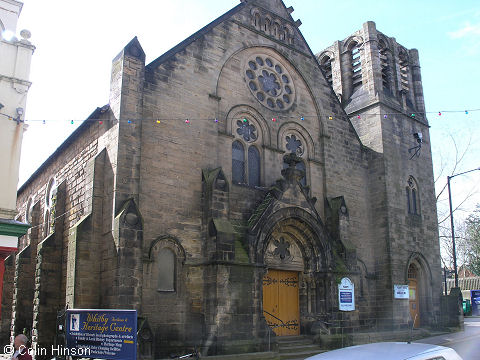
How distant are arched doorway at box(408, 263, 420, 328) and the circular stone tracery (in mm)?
10178

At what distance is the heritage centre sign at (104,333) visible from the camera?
977 cm

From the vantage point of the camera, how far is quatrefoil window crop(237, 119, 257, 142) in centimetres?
1858

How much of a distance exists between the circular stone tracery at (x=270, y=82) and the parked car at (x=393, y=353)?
1478 centimetres

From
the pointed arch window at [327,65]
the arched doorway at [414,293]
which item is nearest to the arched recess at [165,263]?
the arched doorway at [414,293]

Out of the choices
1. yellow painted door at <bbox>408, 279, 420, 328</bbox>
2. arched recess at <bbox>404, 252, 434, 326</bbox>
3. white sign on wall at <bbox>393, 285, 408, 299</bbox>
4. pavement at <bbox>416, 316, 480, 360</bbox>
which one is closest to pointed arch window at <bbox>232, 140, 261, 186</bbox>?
white sign on wall at <bbox>393, 285, 408, 299</bbox>

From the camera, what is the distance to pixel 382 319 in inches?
827

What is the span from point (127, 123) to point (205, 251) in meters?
4.71

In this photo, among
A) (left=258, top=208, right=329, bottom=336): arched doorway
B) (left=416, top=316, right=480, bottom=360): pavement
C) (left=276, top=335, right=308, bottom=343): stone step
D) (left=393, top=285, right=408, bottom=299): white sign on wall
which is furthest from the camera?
(left=393, top=285, right=408, bottom=299): white sign on wall

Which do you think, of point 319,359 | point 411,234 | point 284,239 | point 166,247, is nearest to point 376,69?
point 411,234

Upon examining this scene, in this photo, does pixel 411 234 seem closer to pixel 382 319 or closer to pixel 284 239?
pixel 382 319

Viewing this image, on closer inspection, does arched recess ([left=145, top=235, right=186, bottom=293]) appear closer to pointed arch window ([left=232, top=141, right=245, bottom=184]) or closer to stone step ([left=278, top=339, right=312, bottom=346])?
pointed arch window ([left=232, top=141, right=245, bottom=184])

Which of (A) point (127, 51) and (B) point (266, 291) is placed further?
(B) point (266, 291)

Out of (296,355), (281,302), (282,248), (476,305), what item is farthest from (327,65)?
(476,305)

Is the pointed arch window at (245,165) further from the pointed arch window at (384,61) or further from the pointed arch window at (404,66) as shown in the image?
the pointed arch window at (404,66)
